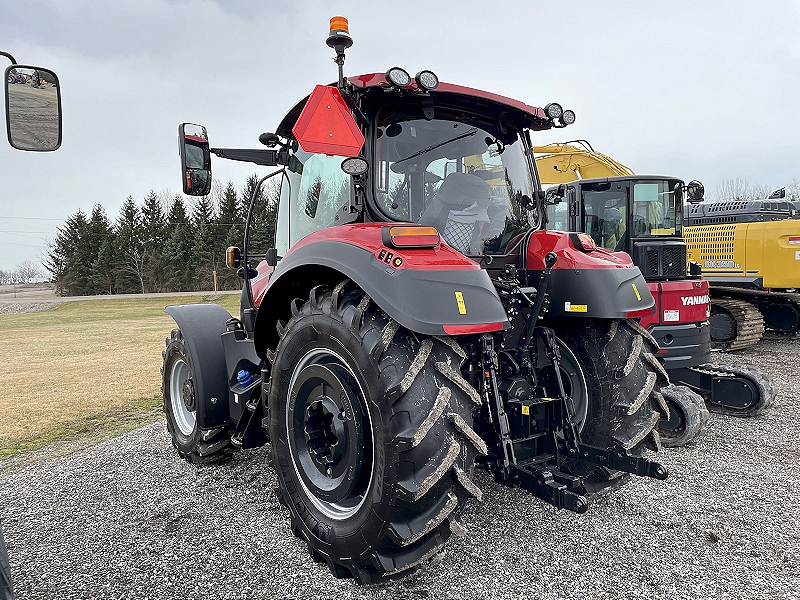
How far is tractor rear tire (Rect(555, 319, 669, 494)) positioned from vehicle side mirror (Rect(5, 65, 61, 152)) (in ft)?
9.33

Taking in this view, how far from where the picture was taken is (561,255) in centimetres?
317

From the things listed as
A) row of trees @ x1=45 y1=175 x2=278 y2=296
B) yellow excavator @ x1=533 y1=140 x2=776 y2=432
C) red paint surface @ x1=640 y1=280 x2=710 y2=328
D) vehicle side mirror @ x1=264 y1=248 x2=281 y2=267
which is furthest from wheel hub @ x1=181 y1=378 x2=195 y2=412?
row of trees @ x1=45 y1=175 x2=278 y2=296

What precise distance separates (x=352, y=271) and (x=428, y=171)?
0.86 m

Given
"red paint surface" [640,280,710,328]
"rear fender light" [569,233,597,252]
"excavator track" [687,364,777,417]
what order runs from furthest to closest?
1. "red paint surface" [640,280,710,328]
2. "excavator track" [687,364,777,417]
3. "rear fender light" [569,233,597,252]

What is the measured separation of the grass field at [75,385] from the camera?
5.71 metres

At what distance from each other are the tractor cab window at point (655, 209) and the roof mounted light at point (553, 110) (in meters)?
5.20

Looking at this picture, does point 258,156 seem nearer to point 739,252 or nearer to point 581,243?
point 581,243

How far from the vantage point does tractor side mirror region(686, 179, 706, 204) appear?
7.81 metres

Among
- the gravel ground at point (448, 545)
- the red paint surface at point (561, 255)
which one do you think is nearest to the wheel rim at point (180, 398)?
the gravel ground at point (448, 545)

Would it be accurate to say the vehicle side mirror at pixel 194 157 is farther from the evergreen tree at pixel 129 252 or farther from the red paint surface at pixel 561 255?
the evergreen tree at pixel 129 252

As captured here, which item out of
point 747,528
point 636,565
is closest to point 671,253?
point 747,528

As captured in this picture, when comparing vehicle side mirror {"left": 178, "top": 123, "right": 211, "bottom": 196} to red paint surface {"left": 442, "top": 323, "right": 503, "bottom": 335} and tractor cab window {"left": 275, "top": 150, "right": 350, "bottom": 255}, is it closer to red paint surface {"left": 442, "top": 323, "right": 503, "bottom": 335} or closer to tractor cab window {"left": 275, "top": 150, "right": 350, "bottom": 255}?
tractor cab window {"left": 275, "top": 150, "right": 350, "bottom": 255}

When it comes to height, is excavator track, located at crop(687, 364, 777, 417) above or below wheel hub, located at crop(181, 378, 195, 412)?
below

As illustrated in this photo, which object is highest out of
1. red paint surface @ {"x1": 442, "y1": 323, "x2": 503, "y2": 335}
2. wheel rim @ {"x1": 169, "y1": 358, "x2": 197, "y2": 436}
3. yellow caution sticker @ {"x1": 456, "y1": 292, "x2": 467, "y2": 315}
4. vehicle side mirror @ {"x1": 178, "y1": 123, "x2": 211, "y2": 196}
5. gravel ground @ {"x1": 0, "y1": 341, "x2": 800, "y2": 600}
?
→ vehicle side mirror @ {"x1": 178, "y1": 123, "x2": 211, "y2": 196}
